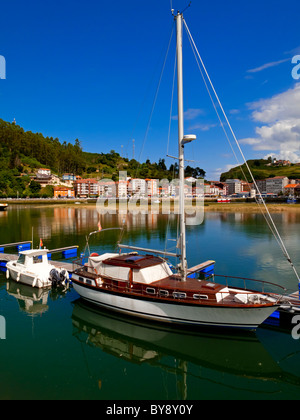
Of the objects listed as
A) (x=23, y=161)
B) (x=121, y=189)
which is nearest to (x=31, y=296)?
(x=121, y=189)

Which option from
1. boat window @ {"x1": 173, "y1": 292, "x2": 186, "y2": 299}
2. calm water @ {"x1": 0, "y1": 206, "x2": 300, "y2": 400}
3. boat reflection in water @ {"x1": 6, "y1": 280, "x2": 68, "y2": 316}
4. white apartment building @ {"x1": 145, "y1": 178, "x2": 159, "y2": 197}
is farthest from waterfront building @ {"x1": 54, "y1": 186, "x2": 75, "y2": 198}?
boat window @ {"x1": 173, "y1": 292, "x2": 186, "y2": 299}

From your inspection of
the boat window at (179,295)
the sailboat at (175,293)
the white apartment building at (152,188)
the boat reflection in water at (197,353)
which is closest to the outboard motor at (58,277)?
the sailboat at (175,293)

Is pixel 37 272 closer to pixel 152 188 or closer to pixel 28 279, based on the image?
pixel 28 279

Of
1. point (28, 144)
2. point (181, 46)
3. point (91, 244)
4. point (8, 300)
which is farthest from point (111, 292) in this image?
point (28, 144)

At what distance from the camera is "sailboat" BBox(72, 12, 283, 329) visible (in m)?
13.3

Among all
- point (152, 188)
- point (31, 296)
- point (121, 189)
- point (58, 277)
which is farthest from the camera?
point (152, 188)

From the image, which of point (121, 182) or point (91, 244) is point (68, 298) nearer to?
point (91, 244)

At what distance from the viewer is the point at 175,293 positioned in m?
14.2

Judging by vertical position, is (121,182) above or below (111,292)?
above

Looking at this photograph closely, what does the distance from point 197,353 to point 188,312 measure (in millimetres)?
1898

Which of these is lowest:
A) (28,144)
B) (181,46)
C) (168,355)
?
(168,355)

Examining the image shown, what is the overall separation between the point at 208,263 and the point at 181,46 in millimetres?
17829

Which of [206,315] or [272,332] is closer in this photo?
[206,315]
